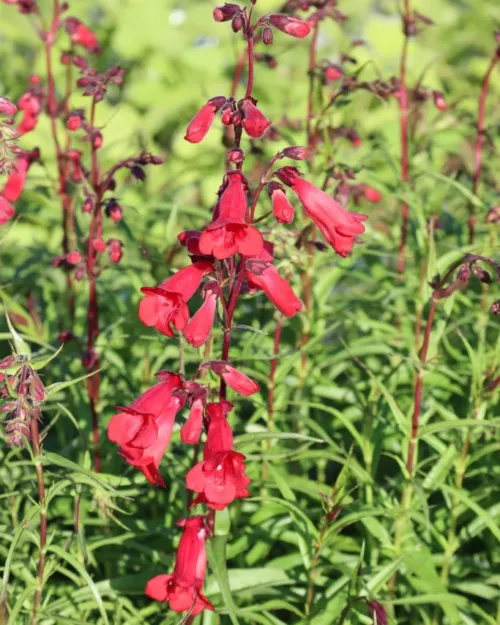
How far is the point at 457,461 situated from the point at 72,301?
192cm

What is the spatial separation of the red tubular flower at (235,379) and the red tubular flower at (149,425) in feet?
0.43

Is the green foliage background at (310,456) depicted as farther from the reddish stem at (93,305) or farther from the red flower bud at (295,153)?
the red flower bud at (295,153)

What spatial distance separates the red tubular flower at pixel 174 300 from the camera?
2591 mm

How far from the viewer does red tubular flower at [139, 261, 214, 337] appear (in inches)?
102

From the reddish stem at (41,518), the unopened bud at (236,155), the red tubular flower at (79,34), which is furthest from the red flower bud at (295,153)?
the red tubular flower at (79,34)

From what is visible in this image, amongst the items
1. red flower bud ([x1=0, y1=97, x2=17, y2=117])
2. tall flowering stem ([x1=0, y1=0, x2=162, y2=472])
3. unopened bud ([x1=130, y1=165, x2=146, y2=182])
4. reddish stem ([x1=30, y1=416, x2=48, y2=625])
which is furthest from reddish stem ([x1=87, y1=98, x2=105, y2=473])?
red flower bud ([x1=0, y1=97, x2=17, y2=117])

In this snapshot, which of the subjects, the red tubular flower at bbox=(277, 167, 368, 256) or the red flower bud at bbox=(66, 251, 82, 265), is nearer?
the red tubular flower at bbox=(277, 167, 368, 256)

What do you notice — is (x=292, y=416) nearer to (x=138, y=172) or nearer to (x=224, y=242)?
(x=138, y=172)

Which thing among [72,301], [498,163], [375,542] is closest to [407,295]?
[375,542]

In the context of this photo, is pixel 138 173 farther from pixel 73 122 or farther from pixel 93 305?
pixel 93 305

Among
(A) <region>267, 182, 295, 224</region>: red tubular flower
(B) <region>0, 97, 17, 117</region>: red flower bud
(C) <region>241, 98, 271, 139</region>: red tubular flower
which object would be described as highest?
(C) <region>241, 98, 271, 139</region>: red tubular flower

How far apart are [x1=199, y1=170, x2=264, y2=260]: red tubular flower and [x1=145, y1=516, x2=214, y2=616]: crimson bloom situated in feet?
2.83

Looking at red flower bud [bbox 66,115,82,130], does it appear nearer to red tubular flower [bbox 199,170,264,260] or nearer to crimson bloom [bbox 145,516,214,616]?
red tubular flower [bbox 199,170,264,260]

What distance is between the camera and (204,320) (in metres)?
2.58
